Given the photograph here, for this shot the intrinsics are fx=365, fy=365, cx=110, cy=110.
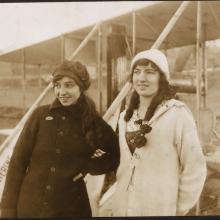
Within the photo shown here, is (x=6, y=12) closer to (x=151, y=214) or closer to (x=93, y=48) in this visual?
(x=93, y=48)

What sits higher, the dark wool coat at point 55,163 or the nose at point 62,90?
the nose at point 62,90

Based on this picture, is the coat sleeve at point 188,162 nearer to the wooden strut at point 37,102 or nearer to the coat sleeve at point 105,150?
the coat sleeve at point 105,150

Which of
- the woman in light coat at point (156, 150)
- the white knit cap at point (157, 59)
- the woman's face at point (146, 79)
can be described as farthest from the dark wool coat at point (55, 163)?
the white knit cap at point (157, 59)

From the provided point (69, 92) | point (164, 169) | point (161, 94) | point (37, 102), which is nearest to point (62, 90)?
point (69, 92)

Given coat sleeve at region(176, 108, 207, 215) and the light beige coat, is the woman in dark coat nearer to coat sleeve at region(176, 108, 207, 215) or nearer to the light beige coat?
the light beige coat

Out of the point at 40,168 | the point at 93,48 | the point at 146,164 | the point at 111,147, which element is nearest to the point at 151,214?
the point at 146,164

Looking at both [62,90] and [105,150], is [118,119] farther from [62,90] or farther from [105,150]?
[62,90]

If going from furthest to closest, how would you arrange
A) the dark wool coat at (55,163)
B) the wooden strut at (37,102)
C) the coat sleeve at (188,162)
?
the wooden strut at (37,102) < the dark wool coat at (55,163) < the coat sleeve at (188,162)
